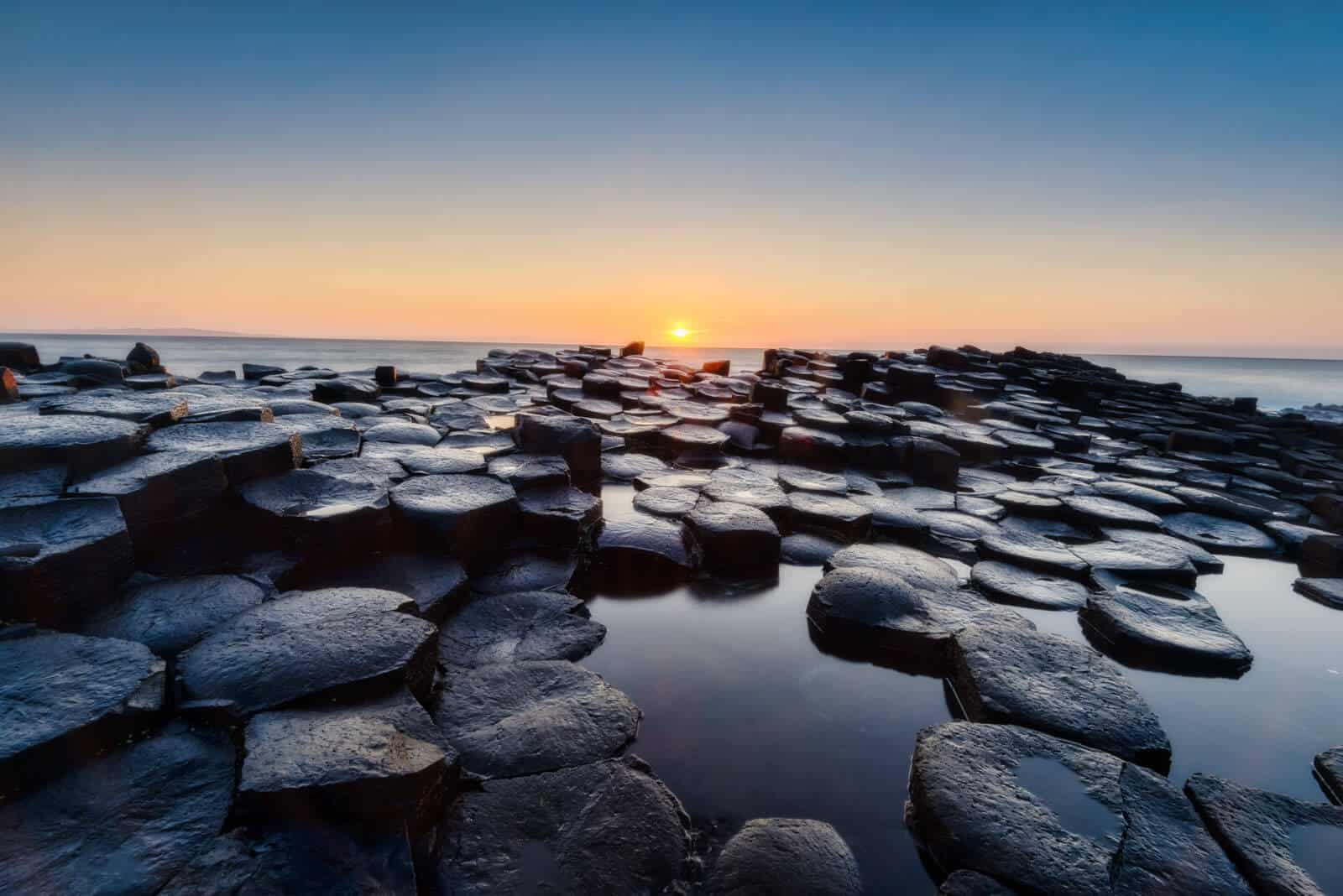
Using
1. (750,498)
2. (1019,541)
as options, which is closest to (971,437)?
(1019,541)

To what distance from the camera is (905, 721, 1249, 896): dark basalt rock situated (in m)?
1.18

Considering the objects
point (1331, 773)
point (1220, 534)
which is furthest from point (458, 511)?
point (1220, 534)

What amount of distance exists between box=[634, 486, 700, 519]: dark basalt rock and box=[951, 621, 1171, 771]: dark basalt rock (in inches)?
60.4

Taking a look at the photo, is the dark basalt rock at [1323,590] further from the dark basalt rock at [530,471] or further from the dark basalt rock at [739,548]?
the dark basalt rock at [530,471]

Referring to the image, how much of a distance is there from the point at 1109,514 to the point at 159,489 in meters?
4.76

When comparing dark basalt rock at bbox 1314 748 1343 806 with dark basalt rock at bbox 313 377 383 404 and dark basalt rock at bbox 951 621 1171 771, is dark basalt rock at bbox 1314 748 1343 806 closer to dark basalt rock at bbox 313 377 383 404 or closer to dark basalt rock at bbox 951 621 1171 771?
dark basalt rock at bbox 951 621 1171 771

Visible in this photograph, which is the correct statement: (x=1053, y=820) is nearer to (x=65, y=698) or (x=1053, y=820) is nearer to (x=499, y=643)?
(x=499, y=643)

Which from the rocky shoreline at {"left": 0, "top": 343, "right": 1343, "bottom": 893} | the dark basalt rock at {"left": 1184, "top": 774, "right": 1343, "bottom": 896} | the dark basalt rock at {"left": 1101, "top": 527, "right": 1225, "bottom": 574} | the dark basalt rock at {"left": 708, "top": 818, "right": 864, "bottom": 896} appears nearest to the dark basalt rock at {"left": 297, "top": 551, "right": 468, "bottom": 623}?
the rocky shoreline at {"left": 0, "top": 343, "right": 1343, "bottom": 893}

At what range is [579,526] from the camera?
275cm

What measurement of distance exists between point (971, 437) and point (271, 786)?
5.37 metres

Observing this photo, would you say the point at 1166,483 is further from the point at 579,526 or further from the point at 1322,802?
the point at 579,526

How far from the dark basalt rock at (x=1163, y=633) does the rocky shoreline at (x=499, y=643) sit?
0.02m

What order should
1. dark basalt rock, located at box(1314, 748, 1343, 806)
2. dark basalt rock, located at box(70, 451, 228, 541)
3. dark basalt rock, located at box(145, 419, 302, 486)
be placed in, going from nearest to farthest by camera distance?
dark basalt rock, located at box(1314, 748, 1343, 806)
dark basalt rock, located at box(70, 451, 228, 541)
dark basalt rock, located at box(145, 419, 302, 486)

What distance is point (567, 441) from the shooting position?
11.8 feet
